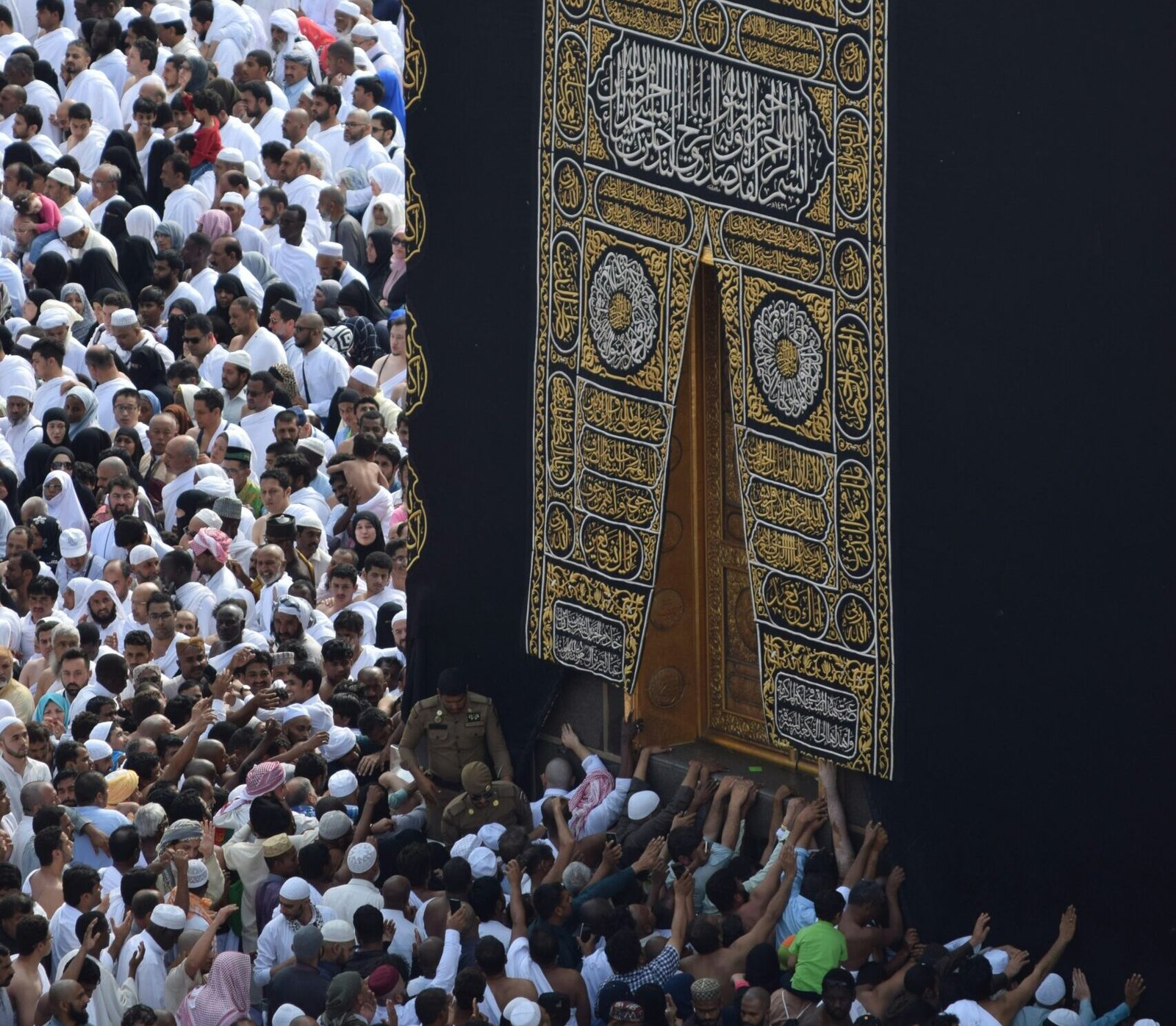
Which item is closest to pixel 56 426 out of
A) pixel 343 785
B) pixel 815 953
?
pixel 343 785

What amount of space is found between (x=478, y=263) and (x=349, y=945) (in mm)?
3377

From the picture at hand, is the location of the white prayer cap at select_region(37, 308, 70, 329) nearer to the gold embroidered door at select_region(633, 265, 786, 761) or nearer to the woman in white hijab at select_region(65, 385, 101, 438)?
the woman in white hijab at select_region(65, 385, 101, 438)

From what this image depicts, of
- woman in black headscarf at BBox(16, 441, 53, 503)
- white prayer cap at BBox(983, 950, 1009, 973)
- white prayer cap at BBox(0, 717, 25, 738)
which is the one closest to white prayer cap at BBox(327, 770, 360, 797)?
white prayer cap at BBox(0, 717, 25, 738)

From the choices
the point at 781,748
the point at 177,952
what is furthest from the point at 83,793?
the point at 781,748

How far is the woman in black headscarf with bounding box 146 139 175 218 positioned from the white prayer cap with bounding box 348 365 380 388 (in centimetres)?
308

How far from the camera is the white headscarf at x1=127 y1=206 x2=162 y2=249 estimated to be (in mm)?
17141

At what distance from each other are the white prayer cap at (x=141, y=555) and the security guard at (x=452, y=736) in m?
2.14

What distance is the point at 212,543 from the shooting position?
13.3 meters

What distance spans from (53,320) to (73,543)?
251cm

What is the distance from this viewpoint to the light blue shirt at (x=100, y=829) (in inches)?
436

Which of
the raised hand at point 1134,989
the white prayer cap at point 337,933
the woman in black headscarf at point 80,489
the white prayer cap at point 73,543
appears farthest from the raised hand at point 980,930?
the woman in black headscarf at point 80,489

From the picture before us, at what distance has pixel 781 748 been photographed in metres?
11.1

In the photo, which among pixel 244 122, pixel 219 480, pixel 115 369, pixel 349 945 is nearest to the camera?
pixel 349 945

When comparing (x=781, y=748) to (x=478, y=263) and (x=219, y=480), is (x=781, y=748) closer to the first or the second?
(x=478, y=263)
